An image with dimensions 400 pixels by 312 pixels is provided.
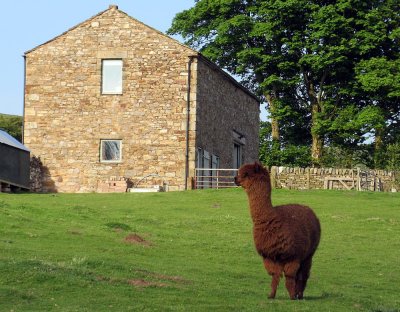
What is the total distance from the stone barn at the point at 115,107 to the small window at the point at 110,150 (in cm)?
5

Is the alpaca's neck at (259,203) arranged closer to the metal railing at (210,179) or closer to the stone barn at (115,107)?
the metal railing at (210,179)

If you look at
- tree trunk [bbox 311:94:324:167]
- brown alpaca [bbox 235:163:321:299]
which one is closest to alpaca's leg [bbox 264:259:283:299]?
brown alpaca [bbox 235:163:321:299]

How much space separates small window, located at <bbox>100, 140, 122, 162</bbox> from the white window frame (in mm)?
2573

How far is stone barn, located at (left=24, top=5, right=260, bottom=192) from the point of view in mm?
48469

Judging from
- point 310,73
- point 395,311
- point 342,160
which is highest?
point 310,73

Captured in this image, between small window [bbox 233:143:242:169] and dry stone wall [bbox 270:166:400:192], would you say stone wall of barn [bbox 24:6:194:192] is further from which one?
small window [bbox 233:143:242:169]

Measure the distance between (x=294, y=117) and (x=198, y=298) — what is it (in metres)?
48.7

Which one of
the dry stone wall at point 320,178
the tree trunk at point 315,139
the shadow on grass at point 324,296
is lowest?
the shadow on grass at point 324,296

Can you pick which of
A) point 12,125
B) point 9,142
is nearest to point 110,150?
point 9,142

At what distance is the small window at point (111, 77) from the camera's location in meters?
49.6

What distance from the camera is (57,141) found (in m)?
49.8

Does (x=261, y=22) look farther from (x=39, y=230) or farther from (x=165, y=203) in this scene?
(x=39, y=230)

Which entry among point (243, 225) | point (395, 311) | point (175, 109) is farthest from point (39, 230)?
point (175, 109)

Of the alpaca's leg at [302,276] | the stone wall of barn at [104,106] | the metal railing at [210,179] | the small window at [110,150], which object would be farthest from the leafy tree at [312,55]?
the alpaca's leg at [302,276]
